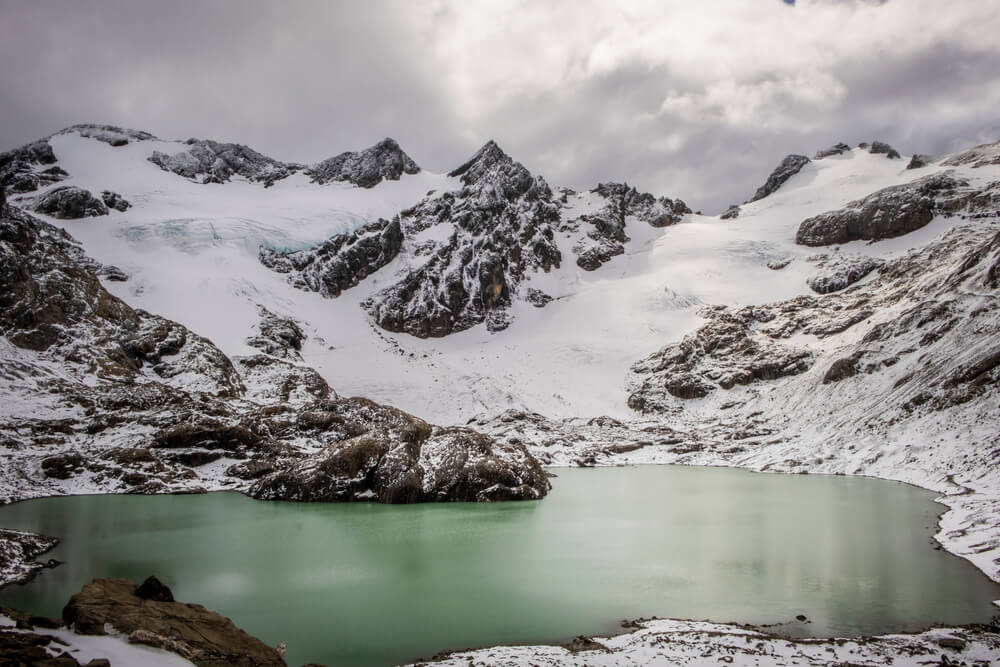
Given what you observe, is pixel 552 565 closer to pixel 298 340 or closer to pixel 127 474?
pixel 127 474

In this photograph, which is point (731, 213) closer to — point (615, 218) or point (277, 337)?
point (615, 218)

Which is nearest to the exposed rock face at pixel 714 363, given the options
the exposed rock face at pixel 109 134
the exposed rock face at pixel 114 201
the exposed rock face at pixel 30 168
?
the exposed rock face at pixel 114 201

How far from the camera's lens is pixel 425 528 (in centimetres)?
2738

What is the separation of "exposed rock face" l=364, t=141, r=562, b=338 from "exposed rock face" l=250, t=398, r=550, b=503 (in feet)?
226

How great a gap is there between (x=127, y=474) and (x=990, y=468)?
52.7m

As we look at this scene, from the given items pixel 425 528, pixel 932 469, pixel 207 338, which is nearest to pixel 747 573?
pixel 425 528

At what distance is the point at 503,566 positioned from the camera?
65.3ft

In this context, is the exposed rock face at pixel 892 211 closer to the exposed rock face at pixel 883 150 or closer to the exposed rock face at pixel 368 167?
the exposed rock face at pixel 883 150

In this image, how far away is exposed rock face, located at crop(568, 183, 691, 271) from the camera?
453ft

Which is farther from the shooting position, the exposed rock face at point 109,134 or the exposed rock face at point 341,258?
the exposed rock face at point 109,134

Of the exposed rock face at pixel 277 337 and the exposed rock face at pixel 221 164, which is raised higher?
the exposed rock face at pixel 221 164

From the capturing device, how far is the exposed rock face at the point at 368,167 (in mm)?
141250

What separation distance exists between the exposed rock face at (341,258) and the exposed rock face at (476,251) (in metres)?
6.44

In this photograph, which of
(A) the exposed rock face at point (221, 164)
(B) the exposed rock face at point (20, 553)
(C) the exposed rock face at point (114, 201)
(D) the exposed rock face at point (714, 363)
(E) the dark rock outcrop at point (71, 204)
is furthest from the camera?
(A) the exposed rock face at point (221, 164)
